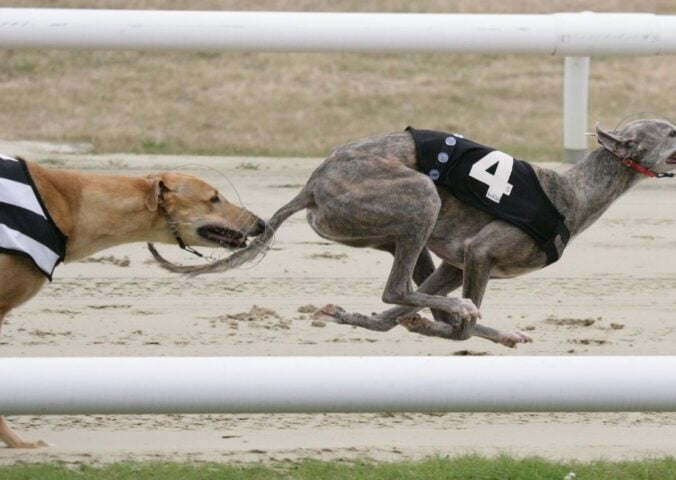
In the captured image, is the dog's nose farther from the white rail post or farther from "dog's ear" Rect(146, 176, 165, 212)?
the white rail post

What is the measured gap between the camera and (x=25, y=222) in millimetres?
5062

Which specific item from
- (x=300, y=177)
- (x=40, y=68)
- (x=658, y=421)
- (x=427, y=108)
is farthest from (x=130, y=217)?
(x=40, y=68)

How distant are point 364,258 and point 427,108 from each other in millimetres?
5050

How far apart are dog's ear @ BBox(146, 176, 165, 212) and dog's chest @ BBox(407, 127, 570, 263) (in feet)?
3.00

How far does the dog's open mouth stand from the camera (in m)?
5.57

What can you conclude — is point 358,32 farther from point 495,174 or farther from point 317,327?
point 495,174

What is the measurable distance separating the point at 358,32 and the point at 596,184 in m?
2.12

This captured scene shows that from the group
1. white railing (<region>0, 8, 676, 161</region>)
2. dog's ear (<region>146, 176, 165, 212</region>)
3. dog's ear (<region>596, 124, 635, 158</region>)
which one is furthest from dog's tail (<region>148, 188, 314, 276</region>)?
white railing (<region>0, 8, 676, 161</region>)

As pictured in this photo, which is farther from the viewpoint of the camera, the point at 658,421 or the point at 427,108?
the point at 427,108

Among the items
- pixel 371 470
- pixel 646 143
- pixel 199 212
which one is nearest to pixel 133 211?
pixel 199 212

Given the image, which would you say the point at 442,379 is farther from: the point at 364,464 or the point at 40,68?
the point at 40,68

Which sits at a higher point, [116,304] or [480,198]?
[480,198]

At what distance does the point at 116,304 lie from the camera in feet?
22.1

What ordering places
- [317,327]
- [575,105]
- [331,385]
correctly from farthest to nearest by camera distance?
[575,105] → [317,327] → [331,385]
